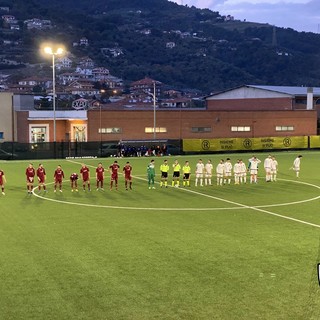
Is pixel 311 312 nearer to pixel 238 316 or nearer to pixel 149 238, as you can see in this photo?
pixel 238 316

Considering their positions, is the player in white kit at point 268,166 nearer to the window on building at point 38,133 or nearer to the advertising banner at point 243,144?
the advertising banner at point 243,144

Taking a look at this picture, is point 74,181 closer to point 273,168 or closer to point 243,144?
point 273,168

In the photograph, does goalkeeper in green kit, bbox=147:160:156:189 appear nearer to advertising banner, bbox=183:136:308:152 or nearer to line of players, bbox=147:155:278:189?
line of players, bbox=147:155:278:189

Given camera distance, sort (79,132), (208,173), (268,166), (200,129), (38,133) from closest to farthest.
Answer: (208,173) → (268,166) → (38,133) → (79,132) → (200,129)

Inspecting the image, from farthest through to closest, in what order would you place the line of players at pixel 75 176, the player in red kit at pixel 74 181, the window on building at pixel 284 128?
the window on building at pixel 284 128 → the player in red kit at pixel 74 181 → the line of players at pixel 75 176

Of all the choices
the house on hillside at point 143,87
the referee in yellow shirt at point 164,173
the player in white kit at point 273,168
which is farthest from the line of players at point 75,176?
the house on hillside at point 143,87

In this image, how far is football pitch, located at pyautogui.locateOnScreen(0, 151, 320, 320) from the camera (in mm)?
12000

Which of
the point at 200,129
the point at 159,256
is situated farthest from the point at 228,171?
the point at 200,129

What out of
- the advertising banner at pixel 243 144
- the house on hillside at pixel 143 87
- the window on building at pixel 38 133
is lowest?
the advertising banner at pixel 243 144

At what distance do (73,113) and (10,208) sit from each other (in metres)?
41.1

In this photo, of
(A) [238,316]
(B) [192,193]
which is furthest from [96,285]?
(B) [192,193]

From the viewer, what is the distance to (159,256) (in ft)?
53.2

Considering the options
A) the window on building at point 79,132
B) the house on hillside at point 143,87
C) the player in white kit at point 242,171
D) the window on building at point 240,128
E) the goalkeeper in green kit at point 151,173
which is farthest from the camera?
the house on hillside at point 143,87

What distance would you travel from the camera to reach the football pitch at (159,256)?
39.4ft
